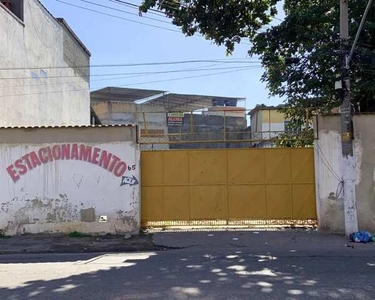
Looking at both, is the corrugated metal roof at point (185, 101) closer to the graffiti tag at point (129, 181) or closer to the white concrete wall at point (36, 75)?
the white concrete wall at point (36, 75)

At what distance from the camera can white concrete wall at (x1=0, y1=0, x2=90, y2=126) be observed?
17534 millimetres

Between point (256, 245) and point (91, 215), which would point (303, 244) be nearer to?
point (256, 245)

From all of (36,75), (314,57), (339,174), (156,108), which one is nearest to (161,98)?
(156,108)

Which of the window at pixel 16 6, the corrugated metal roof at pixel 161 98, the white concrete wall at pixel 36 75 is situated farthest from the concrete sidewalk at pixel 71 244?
the corrugated metal roof at pixel 161 98

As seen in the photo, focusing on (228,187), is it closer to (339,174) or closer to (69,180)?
(339,174)

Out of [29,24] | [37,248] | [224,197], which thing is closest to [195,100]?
[29,24]

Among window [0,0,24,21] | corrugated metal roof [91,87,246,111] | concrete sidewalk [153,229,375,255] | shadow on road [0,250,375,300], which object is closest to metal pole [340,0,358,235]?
concrete sidewalk [153,229,375,255]

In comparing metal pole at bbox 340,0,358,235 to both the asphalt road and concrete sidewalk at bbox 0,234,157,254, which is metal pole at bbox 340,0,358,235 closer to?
the asphalt road

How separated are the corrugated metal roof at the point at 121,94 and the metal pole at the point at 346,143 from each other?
1143 inches

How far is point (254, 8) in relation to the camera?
16156mm

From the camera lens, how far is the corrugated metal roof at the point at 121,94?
1574 inches

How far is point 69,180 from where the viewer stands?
12625mm

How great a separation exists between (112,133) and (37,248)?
12.3ft

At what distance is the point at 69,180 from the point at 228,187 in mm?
4602
